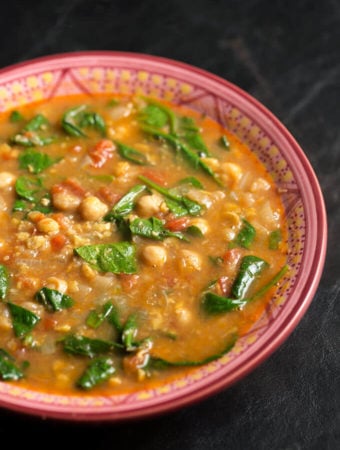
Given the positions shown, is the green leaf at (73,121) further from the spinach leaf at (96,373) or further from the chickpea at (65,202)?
the spinach leaf at (96,373)

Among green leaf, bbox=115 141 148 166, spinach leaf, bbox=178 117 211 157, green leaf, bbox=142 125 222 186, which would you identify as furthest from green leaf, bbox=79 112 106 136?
spinach leaf, bbox=178 117 211 157

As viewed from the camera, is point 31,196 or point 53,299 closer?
point 53,299

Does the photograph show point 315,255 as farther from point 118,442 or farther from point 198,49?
point 198,49

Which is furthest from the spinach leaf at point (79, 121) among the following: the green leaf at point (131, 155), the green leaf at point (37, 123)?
the green leaf at point (131, 155)

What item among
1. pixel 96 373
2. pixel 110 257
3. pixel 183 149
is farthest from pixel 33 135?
pixel 96 373

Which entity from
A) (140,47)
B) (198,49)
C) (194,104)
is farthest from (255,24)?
(194,104)

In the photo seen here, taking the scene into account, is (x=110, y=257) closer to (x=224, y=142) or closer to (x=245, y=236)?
(x=245, y=236)
